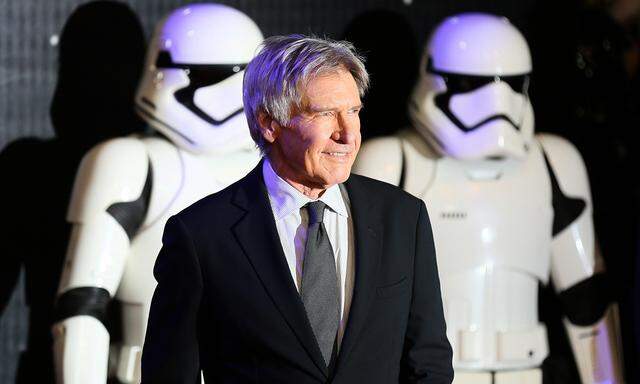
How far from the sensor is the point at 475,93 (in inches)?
94.3

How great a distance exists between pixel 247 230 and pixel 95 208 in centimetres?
94

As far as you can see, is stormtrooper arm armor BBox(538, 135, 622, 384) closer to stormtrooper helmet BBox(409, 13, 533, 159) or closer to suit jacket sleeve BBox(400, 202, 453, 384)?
stormtrooper helmet BBox(409, 13, 533, 159)

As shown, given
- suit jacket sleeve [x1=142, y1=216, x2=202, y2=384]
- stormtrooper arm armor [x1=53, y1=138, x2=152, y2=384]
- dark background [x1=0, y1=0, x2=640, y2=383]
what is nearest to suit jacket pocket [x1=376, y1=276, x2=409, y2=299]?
suit jacket sleeve [x1=142, y1=216, x2=202, y2=384]

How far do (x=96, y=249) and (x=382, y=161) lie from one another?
650mm

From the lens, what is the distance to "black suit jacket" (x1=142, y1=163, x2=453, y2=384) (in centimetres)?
136

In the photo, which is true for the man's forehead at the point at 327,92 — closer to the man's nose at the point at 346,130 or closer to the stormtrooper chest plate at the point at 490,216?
the man's nose at the point at 346,130

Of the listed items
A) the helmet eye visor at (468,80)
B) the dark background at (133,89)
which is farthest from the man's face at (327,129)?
the dark background at (133,89)

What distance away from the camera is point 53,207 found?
2703 mm

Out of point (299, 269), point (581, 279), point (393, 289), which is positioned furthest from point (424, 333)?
point (581, 279)

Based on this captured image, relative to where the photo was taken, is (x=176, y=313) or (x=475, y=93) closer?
(x=176, y=313)

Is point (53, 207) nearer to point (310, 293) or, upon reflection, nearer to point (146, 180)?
point (146, 180)

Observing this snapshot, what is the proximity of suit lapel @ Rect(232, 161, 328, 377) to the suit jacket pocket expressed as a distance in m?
0.11

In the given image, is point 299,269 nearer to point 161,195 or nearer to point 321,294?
point 321,294

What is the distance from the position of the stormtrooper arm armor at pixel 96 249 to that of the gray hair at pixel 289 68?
0.90m
